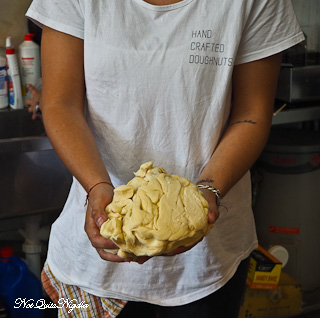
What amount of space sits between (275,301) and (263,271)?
240 millimetres

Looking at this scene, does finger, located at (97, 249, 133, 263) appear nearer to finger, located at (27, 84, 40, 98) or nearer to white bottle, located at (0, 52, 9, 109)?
finger, located at (27, 84, 40, 98)

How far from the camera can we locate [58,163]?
184 centimetres

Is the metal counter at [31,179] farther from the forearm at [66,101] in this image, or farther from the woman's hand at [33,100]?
the forearm at [66,101]

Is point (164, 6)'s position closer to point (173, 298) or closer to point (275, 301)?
point (173, 298)

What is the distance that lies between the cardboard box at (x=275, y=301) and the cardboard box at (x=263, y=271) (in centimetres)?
7

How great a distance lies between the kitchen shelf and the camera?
207 cm

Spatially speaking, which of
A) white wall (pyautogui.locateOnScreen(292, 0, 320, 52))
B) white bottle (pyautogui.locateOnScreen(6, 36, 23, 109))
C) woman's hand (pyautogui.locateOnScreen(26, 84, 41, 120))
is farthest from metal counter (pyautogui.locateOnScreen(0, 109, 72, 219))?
white wall (pyautogui.locateOnScreen(292, 0, 320, 52))

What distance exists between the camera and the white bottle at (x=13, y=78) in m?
2.12

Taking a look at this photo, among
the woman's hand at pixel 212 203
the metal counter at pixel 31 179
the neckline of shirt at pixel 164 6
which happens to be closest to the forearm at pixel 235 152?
the woman's hand at pixel 212 203

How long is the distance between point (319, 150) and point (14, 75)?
1266 millimetres

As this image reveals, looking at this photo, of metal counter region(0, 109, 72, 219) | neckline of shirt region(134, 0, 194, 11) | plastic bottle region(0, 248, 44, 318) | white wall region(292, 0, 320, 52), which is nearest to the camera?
neckline of shirt region(134, 0, 194, 11)

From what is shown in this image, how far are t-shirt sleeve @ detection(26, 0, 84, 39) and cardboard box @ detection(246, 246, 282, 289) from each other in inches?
53.5

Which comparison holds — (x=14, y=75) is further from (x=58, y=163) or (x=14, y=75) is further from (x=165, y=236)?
(x=165, y=236)

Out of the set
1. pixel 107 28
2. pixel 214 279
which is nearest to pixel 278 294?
pixel 214 279
